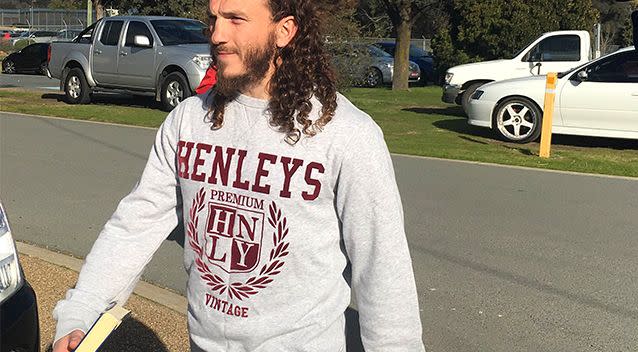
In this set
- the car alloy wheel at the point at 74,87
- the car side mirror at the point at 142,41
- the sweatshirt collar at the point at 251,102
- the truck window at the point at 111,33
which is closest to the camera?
the sweatshirt collar at the point at 251,102

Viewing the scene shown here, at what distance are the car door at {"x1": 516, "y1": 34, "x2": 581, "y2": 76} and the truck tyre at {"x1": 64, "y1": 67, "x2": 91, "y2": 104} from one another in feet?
28.6

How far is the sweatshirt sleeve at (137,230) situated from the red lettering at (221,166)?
183 millimetres

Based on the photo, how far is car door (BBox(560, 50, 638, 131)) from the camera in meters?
12.5

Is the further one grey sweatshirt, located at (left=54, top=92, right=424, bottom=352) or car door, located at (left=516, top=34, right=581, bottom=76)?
car door, located at (left=516, top=34, right=581, bottom=76)

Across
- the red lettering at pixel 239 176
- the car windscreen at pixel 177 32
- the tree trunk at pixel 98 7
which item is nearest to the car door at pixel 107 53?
the car windscreen at pixel 177 32

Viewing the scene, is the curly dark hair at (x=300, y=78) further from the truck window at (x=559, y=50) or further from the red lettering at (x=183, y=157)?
the truck window at (x=559, y=50)

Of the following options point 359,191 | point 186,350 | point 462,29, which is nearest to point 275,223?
point 359,191

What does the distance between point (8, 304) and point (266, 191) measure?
154 cm

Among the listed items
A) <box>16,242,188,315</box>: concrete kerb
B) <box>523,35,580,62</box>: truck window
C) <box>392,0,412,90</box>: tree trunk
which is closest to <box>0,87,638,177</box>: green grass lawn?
<box>523,35,580,62</box>: truck window

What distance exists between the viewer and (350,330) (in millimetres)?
4812

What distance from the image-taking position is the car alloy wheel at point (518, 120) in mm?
13195

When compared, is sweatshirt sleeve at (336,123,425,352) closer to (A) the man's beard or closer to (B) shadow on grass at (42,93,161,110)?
(A) the man's beard

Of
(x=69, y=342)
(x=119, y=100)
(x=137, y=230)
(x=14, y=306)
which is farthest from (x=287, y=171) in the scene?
(x=119, y=100)

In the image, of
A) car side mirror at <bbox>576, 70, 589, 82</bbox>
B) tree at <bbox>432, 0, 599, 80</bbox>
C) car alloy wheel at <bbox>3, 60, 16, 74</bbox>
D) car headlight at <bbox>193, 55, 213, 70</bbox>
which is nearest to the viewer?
car side mirror at <bbox>576, 70, 589, 82</bbox>
